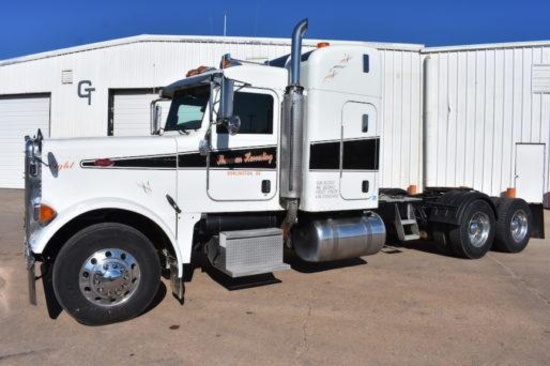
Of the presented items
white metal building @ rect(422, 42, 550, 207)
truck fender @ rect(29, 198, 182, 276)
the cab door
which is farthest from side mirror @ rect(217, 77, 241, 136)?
white metal building @ rect(422, 42, 550, 207)

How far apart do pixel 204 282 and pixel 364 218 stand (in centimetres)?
239

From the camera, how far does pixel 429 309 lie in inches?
233

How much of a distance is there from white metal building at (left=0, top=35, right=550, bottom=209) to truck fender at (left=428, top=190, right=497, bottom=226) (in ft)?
23.7

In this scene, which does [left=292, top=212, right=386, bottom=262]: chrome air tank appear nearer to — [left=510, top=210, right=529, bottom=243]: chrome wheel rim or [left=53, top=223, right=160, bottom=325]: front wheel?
[left=53, top=223, right=160, bottom=325]: front wheel

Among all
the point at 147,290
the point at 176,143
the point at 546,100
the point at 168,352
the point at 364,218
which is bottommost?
the point at 168,352

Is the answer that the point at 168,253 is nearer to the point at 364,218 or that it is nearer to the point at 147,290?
the point at 147,290

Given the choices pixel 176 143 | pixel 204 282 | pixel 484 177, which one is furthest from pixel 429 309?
pixel 484 177

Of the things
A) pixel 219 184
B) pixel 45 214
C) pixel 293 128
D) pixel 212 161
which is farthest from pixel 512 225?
pixel 45 214

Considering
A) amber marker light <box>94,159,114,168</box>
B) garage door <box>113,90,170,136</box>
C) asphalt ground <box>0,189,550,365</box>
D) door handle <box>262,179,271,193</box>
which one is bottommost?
asphalt ground <box>0,189,550,365</box>

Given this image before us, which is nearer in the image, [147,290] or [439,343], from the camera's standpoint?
[439,343]

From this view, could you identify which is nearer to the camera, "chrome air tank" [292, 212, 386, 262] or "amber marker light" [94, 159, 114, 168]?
"amber marker light" [94, 159, 114, 168]

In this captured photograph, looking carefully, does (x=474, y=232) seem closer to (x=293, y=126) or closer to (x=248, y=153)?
(x=293, y=126)

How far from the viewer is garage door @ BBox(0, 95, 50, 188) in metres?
19.3

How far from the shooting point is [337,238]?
22.8 ft
